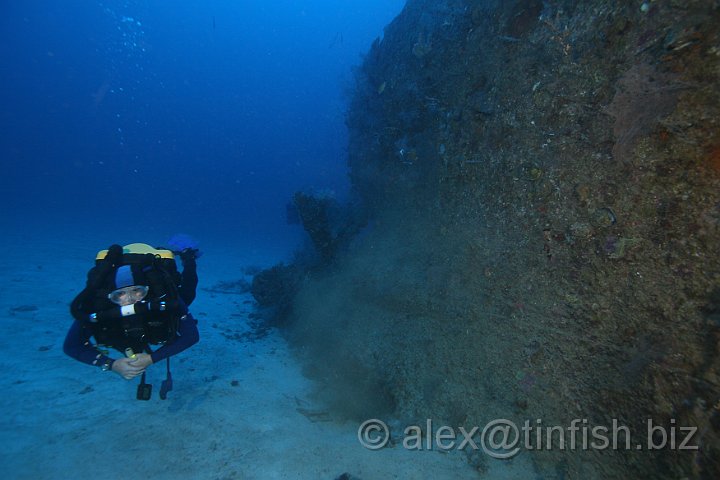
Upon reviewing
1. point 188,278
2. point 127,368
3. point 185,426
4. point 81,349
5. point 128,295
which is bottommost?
point 185,426

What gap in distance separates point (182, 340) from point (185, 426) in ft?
4.31

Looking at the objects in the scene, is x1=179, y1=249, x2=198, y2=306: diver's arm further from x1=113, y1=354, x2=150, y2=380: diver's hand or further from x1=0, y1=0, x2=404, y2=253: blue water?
x1=0, y1=0, x2=404, y2=253: blue water

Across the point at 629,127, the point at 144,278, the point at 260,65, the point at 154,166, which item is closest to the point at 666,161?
the point at 629,127

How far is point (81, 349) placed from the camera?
3389 mm

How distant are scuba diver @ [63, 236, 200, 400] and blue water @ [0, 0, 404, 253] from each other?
86.0 metres

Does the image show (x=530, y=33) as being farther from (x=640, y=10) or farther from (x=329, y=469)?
(x=329, y=469)

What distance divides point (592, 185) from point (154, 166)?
175330 mm

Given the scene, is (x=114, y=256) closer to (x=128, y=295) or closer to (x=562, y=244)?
(x=128, y=295)

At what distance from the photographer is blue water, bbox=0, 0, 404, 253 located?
103 metres

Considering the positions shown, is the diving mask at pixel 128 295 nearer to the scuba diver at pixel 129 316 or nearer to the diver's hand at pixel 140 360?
the scuba diver at pixel 129 316

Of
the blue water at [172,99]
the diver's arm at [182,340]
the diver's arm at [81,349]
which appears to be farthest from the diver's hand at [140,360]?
the blue water at [172,99]

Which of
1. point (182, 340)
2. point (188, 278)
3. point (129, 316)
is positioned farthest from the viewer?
point (188, 278)

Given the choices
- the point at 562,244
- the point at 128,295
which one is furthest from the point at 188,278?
the point at 562,244

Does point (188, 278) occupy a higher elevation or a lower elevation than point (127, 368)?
higher
